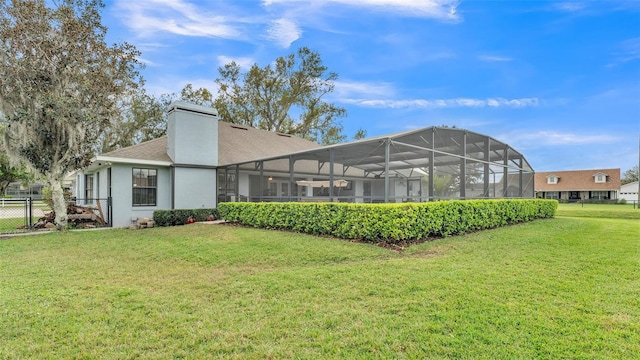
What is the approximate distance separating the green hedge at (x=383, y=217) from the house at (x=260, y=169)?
0.85m

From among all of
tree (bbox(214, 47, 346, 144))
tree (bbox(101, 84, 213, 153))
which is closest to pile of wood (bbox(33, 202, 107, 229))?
tree (bbox(101, 84, 213, 153))

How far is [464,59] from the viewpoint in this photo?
49.0 ft

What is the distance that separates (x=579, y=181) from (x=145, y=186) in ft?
156

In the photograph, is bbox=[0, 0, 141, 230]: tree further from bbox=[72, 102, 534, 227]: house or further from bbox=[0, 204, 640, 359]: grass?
bbox=[0, 204, 640, 359]: grass

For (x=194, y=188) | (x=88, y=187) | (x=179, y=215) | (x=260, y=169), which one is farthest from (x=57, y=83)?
(x=88, y=187)

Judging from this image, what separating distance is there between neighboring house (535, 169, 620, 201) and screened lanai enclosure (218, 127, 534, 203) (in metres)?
30.6

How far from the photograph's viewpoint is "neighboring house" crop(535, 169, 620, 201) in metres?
36.3

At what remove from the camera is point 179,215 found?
1270cm

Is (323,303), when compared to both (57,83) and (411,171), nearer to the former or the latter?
(57,83)

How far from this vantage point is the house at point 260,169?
1038 cm

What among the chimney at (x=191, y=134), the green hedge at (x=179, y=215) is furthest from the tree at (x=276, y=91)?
the green hedge at (x=179, y=215)

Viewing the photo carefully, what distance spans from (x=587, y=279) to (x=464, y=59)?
1319 centimetres

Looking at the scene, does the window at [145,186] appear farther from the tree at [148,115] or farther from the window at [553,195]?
the window at [553,195]

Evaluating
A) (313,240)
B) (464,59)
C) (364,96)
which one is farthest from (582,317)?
(364,96)
